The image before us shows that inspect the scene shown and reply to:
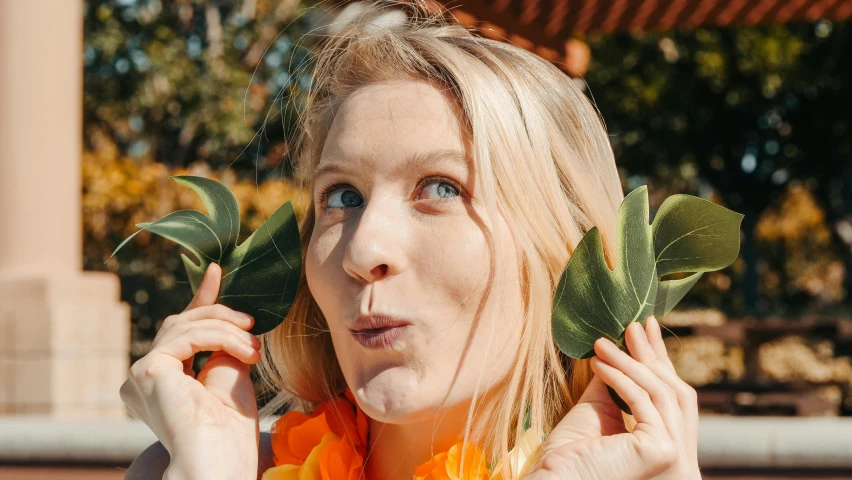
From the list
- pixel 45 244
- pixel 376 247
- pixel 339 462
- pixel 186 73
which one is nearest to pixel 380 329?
pixel 376 247

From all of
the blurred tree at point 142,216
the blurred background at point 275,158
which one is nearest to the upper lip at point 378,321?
the blurred background at point 275,158

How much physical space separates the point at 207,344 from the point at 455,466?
1.50 ft

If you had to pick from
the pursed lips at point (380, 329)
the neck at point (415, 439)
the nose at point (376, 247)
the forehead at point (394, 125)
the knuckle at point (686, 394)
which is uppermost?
the forehead at point (394, 125)

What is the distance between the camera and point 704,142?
1870cm

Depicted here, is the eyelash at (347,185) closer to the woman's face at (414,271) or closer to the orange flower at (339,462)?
the woman's face at (414,271)

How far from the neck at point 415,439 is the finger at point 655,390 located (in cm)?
26

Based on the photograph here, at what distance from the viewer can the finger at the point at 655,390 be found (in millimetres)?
1375

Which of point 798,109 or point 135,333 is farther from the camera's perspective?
point 798,109

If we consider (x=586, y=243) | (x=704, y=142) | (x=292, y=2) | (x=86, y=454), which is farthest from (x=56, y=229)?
(x=704, y=142)

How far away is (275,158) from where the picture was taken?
1421 centimetres

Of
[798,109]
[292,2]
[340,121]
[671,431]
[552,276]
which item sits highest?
[292,2]

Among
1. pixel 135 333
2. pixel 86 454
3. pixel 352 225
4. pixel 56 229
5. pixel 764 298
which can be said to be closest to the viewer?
pixel 352 225

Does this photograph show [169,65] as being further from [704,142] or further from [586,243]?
[586,243]

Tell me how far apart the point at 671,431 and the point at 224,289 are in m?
0.78
